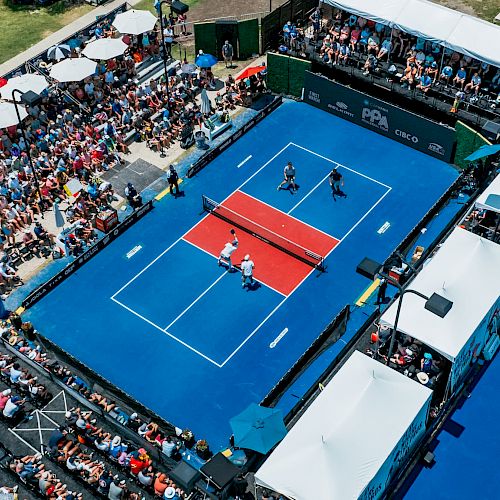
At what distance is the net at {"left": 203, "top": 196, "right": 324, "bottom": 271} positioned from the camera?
1395 inches

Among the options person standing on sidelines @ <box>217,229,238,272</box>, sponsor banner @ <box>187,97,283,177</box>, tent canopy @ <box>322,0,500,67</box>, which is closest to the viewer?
person standing on sidelines @ <box>217,229,238,272</box>

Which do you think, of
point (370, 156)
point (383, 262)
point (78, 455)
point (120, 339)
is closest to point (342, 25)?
point (370, 156)

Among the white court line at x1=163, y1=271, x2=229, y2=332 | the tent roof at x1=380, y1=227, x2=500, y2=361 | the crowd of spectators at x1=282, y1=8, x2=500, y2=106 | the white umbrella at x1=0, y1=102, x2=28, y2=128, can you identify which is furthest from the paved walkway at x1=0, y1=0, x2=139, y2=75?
the tent roof at x1=380, y1=227, x2=500, y2=361

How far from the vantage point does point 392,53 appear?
42781mm

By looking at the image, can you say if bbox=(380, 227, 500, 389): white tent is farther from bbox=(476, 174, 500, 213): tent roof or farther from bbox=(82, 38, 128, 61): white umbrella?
bbox=(82, 38, 128, 61): white umbrella

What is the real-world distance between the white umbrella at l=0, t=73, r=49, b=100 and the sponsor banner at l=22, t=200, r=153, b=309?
29.4 ft

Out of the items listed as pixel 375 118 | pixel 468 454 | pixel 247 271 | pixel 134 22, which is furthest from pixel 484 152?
pixel 134 22

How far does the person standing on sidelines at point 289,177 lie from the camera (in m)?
38.4

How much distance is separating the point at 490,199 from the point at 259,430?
1380 centimetres

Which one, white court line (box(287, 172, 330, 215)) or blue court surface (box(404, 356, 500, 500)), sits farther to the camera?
white court line (box(287, 172, 330, 215))

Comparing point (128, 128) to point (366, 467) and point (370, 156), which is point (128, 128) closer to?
point (370, 156)

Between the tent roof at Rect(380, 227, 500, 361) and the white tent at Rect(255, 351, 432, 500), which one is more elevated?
the tent roof at Rect(380, 227, 500, 361)

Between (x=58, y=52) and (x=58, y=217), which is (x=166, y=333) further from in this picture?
(x=58, y=52)

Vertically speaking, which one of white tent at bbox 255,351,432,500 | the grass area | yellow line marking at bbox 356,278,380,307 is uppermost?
white tent at bbox 255,351,432,500
